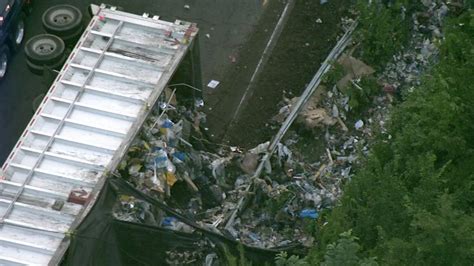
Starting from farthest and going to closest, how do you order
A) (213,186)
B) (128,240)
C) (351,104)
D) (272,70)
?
(272,70)
(351,104)
(213,186)
(128,240)

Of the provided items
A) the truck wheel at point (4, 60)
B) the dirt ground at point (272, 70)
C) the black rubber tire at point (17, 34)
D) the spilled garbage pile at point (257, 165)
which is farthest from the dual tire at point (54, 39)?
the dirt ground at point (272, 70)

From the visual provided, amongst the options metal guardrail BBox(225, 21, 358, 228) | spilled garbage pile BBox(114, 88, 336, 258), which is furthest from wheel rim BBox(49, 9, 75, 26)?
metal guardrail BBox(225, 21, 358, 228)

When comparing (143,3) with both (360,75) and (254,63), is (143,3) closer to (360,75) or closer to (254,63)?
(254,63)

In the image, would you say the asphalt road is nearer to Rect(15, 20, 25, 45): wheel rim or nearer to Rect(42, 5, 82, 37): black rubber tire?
Rect(15, 20, 25, 45): wheel rim

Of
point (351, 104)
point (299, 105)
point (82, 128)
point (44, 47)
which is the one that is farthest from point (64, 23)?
point (351, 104)

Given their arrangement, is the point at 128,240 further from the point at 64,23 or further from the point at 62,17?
the point at 62,17
